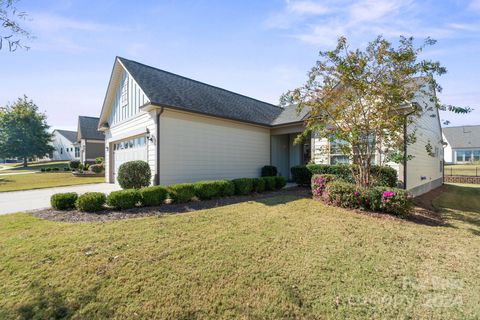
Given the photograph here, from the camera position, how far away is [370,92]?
713 centimetres

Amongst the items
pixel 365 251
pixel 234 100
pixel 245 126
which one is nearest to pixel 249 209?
pixel 365 251

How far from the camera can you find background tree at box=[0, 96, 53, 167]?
31.5 meters

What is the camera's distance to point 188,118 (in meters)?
10.2

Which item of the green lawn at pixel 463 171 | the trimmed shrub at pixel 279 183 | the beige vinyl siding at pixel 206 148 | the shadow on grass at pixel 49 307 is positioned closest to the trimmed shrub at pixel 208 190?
A: the beige vinyl siding at pixel 206 148

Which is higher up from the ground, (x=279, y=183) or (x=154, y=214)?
(x=279, y=183)

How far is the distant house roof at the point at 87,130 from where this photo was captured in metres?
26.2

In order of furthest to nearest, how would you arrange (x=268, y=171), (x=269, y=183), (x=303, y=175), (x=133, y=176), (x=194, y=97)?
(x=268, y=171) → (x=194, y=97) → (x=303, y=175) → (x=269, y=183) → (x=133, y=176)

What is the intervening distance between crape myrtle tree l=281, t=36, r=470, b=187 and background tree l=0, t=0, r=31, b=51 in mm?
7737

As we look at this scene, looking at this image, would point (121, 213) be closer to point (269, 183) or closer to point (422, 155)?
point (269, 183)

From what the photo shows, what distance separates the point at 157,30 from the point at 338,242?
936 centimetres

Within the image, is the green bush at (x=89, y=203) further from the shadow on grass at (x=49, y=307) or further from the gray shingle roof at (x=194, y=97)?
the gray shingle roof at (x=194, y=97)

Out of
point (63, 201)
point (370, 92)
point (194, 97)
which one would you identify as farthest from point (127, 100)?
point (370, 92)

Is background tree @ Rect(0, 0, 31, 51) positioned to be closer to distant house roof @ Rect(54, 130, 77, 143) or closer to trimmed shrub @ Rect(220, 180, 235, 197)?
trimmed shrub @ Rect(220, 180, 235, 197)

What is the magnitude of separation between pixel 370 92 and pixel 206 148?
7.09 m
